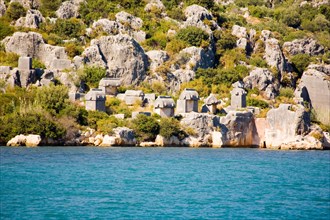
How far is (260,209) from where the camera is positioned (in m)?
31.8

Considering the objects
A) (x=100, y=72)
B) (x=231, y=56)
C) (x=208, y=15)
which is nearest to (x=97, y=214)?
(x=100, y=72)

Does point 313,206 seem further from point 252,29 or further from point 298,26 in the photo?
point 298,26

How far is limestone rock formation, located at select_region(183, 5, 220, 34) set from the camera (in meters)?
76.8

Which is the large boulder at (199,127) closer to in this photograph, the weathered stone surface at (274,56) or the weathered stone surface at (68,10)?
the weathered stone surface at (274,56)

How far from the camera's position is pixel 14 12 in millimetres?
75812

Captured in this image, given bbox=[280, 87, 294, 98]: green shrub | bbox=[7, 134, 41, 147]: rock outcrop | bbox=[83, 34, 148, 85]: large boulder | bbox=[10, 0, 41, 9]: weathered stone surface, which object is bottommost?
bbox=[7, 134, 41, 147]: rock outcrop

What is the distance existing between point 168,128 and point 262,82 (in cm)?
1446

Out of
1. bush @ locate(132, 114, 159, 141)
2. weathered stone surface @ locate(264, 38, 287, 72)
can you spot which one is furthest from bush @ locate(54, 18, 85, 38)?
bush @ locate(132, 114, 159, 141)

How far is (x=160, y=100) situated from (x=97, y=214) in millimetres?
32048

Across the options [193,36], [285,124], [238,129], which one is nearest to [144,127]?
[238,129]

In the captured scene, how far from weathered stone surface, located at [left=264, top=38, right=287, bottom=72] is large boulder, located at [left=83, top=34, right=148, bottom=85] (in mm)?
11737

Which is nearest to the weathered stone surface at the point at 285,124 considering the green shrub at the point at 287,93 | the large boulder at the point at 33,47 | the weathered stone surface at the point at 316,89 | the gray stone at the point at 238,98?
the gray stone at the point at 238,98

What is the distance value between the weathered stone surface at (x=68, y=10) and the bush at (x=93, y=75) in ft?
39.5

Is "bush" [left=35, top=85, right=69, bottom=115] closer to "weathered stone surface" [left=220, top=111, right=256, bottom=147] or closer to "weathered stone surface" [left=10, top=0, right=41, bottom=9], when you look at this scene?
"weathered stone surface" [left=220, top=111, right=256, bottom=147]
